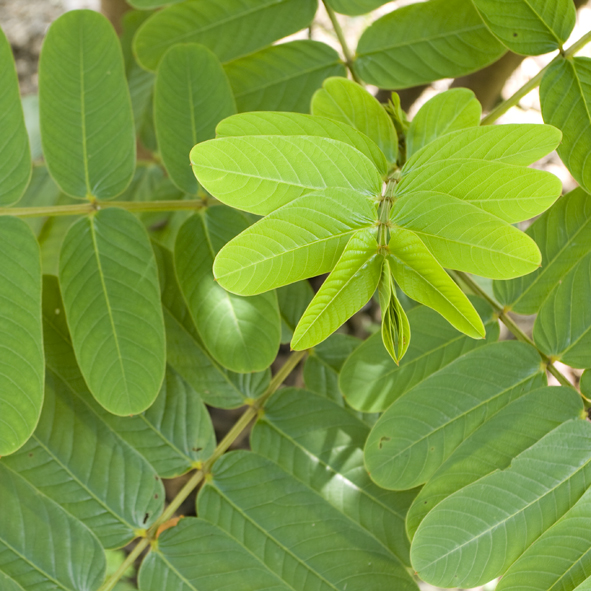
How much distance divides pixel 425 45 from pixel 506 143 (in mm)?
544

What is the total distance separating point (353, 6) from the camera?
1152 mm

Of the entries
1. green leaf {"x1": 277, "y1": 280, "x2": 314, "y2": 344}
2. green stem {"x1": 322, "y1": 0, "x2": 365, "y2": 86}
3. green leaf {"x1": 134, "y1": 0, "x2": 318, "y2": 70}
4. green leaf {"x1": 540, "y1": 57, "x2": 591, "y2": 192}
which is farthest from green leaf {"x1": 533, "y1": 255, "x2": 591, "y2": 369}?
green leaf {"x1": 134, "y1": 0, "x2": 318, "y2": 70}

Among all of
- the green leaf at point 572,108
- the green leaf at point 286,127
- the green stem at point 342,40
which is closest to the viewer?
the green leaf at point 286,127

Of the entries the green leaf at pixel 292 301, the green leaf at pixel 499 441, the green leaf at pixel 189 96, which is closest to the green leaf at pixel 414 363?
the green leaf at pixel 499 441

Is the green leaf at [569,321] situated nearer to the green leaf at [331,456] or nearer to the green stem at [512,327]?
the green stem at [512,327]

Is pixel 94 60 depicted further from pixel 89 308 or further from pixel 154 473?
pixel 154 473

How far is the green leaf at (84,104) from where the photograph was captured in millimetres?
1022

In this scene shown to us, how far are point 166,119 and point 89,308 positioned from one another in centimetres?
42

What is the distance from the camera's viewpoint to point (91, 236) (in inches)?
40.6

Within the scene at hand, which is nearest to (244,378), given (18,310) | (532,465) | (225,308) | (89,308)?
(225,308)

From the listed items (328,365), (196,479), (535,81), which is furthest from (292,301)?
(535,81)

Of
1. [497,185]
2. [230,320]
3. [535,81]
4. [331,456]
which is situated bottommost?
[331,456]

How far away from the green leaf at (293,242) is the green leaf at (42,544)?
65 cm

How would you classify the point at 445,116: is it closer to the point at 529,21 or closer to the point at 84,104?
the point at 529,21
